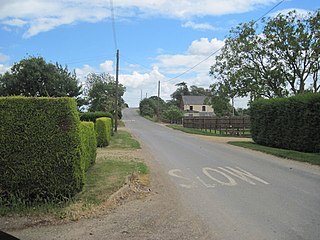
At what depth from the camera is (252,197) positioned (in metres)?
7.39

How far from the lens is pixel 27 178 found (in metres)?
6.47

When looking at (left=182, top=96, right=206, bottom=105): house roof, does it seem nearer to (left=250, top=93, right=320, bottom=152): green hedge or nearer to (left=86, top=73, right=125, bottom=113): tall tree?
(left=86, top=73, right=125, bottom=113): tall tree

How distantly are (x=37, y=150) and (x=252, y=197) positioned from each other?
4.51 meters

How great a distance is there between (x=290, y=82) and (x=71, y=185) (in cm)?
2863

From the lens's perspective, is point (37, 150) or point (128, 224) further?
point (37, 150)

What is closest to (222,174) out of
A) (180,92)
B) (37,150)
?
(37,150)

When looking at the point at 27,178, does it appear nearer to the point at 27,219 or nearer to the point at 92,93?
the point at 27,219

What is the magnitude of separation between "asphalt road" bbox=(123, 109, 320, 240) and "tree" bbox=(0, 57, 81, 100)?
3597cm

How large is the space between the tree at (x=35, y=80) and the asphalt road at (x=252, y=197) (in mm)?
35970

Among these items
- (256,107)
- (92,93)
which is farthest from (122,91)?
(256,107)

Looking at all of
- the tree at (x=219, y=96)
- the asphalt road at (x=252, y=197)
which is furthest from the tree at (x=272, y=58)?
the asphalt road at (x=252, y=197)

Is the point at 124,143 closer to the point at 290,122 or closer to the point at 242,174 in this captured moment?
the point at 290,122

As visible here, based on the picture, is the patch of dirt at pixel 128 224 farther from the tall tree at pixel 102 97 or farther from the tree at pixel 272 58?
the tall tree at pixel 102 97

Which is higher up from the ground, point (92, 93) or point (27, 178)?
point (92, 93)
